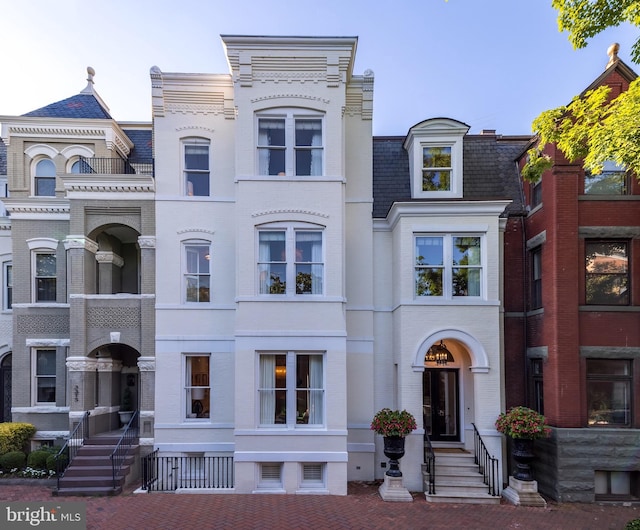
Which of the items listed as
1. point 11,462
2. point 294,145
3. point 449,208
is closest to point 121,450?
point 11,462

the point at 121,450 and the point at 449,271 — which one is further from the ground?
the point at 449,271

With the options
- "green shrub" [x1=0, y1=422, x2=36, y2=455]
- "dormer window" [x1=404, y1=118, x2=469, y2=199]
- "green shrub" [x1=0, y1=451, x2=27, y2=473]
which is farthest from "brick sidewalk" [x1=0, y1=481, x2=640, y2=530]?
"dormer window" [x1=404, y1=118, x2=469, y2=199]

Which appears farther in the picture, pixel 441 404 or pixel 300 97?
pixel 441 404

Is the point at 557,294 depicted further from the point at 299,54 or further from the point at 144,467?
the point at 144,467

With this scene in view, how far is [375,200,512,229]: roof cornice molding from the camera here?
1205cm

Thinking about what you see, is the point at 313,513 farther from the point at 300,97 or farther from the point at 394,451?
the point at 300,97

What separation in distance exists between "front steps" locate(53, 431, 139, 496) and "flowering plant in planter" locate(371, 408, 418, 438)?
6.74 m

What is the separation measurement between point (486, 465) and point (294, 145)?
1008 centimetres

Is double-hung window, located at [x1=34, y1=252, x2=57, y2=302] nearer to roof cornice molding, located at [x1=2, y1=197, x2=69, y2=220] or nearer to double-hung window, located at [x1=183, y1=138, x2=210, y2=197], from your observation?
roof cornice molding, located at [x1=2, y1=197, x2=69, y2=220]

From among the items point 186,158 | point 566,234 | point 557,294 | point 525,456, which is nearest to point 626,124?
point 566,234

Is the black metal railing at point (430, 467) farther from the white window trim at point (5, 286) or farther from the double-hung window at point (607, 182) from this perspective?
the white window trim at point (5, 286)

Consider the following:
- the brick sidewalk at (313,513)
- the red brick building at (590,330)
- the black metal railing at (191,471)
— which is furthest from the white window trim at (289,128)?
the brick sidewalk at (313,513)

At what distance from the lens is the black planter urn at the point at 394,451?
1086 cm

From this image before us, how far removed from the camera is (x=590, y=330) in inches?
444
